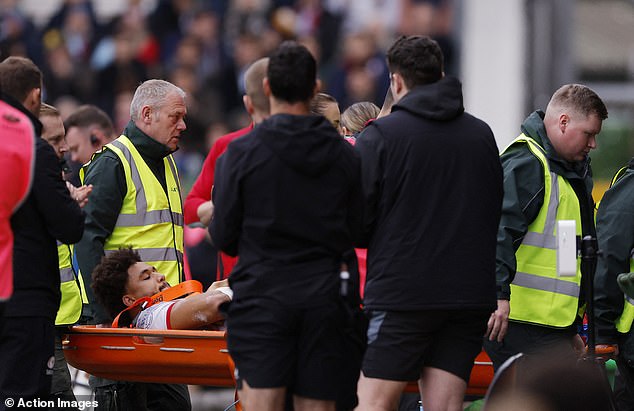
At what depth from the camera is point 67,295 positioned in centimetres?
665

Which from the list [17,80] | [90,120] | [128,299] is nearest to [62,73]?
[90,120]

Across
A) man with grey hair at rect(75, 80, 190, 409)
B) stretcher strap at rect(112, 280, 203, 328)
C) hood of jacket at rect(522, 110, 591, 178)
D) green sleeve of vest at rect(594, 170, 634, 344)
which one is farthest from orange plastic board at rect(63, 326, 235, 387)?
green sleeve of vest at rect(594, 170, 634, 344)

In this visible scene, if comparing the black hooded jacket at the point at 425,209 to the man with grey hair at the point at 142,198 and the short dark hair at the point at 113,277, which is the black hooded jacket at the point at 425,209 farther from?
the man with grey hair at the point at 142,198

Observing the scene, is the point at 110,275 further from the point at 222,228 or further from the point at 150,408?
the point at 222,228

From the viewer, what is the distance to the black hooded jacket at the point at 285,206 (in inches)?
190

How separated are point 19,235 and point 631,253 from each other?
2.95m

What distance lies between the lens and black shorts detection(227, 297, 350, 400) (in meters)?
4.80

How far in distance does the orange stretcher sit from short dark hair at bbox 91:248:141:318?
402 millimetres

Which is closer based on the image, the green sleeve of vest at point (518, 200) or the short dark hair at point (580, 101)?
the green sleeve of vest at point (518, 200)

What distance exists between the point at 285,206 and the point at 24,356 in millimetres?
1458

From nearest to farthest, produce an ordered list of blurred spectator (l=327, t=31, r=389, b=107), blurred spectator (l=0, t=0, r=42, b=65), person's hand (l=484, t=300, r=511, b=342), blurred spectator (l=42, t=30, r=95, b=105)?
person's hand (l=484, t=300, r=511, b=342) < blurred spectator (l=327, t=31, r=389, b=107) < blurred spectator (l=42, t=30, r=95, b=105) < blurred spectator (l=0, t=0, r=42, b=65)

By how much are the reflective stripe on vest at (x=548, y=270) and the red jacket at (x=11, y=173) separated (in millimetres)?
2355

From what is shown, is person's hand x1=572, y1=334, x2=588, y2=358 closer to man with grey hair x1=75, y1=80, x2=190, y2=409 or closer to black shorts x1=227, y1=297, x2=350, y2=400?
black shorts x1=227, y1=297, x2=350, y2=400

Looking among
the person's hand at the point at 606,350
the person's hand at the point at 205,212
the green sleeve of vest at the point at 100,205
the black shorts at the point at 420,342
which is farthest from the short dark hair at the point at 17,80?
the person's hand at the point at 606,350
